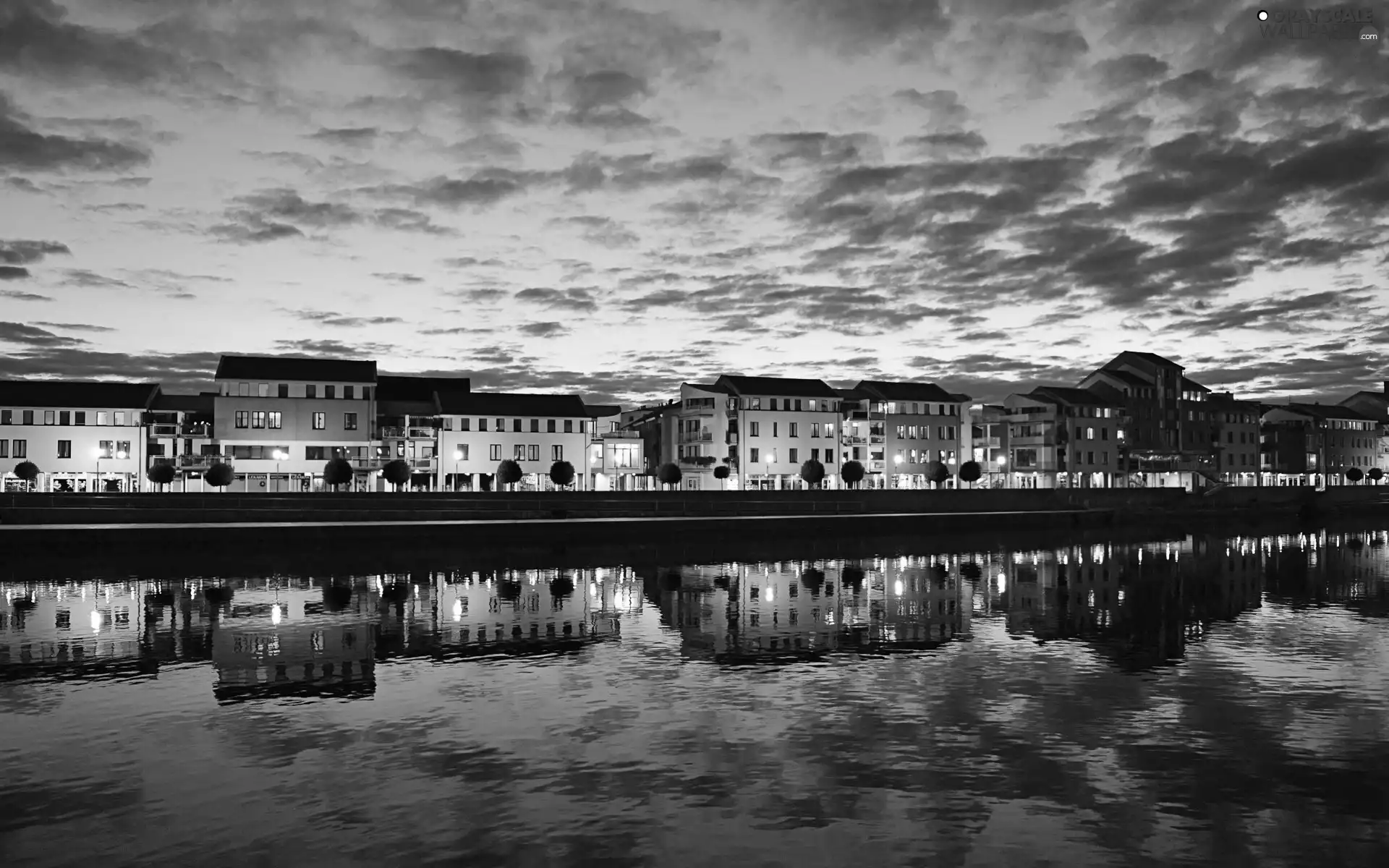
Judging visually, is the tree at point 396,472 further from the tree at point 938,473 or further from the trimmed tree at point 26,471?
the tree at point 938,473

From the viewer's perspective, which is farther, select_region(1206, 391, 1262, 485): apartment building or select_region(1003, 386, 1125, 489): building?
select_region(1206, 391, 1262, 485): apartment building

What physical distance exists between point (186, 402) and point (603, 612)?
8169 cm

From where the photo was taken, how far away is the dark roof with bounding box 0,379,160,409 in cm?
8600

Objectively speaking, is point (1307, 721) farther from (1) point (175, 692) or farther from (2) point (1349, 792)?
(1) point (175, 692)

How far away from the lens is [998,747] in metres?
18.0

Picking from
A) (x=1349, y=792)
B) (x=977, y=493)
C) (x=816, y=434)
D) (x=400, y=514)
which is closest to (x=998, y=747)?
(x=1349, y=792)

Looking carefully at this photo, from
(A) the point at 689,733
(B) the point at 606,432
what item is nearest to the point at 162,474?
(B) the point at 606,432

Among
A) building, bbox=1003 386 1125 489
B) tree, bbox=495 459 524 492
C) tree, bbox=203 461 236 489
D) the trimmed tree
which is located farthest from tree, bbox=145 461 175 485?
building, bbox=1003 386 1125 489

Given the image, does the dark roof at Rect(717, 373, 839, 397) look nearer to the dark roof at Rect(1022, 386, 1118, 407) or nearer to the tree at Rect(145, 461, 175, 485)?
the dark roof at Rect(1022, 386, 1118, 407)

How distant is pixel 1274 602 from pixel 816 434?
64178 mm

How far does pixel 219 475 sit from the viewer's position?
7469 centimetres

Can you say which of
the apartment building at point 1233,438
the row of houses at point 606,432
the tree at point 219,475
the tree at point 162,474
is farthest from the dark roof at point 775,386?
the apartment building at point 1233,438

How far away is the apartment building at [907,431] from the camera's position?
4188 inches

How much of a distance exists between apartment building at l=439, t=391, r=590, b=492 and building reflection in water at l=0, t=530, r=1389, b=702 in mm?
43743
